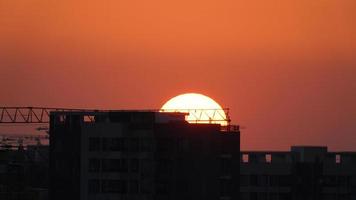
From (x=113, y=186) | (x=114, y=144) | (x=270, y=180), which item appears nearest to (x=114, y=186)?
(x=113, y=186)

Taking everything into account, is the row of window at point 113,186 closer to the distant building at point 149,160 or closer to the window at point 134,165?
the distant building at point 149,160

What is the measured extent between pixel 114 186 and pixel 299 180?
3492 centimetres

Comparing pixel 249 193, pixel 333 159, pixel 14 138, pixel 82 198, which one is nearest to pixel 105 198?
pixel 82 198

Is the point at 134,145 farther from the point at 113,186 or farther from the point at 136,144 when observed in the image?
the point at 113,186

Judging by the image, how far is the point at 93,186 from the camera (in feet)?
306

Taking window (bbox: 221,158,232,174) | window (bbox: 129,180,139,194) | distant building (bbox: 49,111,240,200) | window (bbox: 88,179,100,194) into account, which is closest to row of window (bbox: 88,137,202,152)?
distant building (bbox: 49,111,240,200)

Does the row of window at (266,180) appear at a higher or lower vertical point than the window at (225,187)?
higher

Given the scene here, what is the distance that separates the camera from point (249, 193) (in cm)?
12519

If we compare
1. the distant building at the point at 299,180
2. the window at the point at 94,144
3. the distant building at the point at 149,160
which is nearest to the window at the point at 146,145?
the distant building at the point at 149,160

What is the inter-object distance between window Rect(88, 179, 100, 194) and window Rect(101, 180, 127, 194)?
0.31m

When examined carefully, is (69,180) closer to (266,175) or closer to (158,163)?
(158,163)

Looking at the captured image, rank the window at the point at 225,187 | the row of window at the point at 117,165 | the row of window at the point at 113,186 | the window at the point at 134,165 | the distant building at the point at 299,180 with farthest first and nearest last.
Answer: the distant building at the point at 299,180, the window at the point at 225,187, the row of window at the point at 117,165, the window at the point at 134,165, the row of window at the point at 113,186

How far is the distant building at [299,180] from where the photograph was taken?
124688 millimetres

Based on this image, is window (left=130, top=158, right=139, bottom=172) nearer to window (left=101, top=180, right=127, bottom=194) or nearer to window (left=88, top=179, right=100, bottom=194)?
window (left=101, top=180, right=127, bottom=194)
